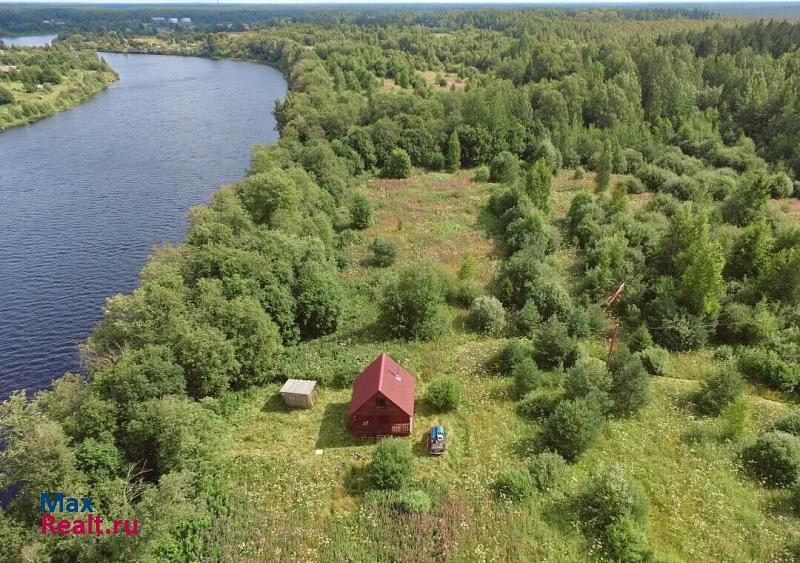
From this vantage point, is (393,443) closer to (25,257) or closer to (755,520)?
(755,520)

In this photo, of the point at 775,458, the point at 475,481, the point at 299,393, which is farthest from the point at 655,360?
the point at 299,393

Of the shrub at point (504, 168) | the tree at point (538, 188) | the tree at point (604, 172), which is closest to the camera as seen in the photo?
the tree at point (538, 188)

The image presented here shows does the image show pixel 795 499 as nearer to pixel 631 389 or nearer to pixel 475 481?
pixel 631 389

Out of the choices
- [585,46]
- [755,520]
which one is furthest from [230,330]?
[585,46]

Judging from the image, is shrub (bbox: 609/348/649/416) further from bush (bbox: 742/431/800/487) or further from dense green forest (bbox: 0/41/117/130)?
dense green forest (bbox: 0/41/117/130)

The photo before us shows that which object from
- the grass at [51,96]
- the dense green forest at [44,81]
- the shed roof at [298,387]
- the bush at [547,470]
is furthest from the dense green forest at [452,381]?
the dense green forest at [44,81]

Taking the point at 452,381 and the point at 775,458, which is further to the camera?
the point at 452,381

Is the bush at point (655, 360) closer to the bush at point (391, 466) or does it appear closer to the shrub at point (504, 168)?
the bush at point (391, 466)
